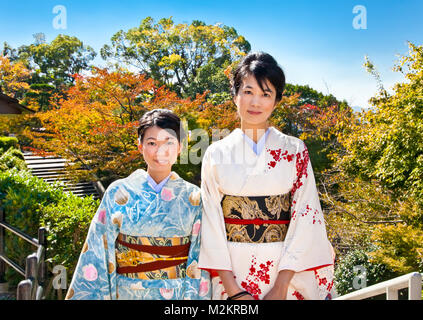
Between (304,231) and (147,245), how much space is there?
826mm

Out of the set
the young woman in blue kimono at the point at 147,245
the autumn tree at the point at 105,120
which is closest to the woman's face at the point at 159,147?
the young woman in blue kimono at the point at 147,245

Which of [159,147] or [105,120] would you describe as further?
[105,120]

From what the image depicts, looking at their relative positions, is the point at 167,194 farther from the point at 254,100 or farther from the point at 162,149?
the point at 254,100

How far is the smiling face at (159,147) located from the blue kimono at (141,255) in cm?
20

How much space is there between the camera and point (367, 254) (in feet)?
20.4

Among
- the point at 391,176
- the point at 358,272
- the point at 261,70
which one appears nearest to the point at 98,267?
the point at 261,70

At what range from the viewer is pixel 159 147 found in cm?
211

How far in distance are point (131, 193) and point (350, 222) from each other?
616cm

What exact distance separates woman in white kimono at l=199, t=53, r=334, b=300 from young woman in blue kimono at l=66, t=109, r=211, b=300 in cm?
10

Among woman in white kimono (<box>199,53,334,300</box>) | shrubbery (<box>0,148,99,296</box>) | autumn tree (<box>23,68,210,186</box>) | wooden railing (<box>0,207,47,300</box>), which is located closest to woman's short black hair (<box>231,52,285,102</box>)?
woman in white kimono (<box>199,53,334,300</box>)

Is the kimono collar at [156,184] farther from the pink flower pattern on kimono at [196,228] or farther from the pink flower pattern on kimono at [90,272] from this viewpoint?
the pink flower pattern on kimono at [90,272]

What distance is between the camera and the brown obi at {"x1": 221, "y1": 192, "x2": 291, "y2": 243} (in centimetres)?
200
